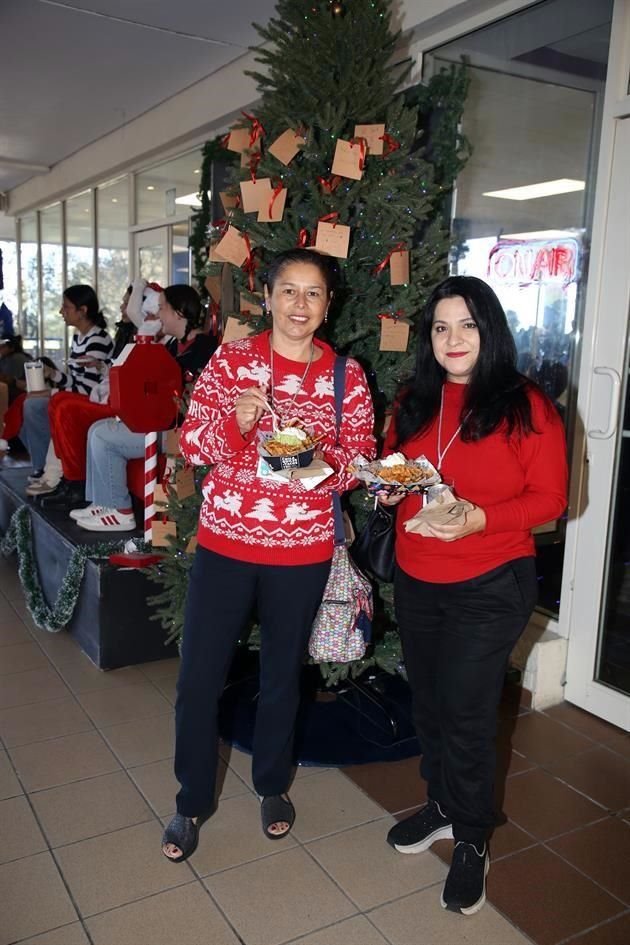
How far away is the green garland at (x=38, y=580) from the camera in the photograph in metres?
3.47

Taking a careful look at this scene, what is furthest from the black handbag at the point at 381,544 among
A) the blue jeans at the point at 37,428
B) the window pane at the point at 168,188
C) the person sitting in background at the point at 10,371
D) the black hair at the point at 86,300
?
the person sitting in background at the point at 10,371

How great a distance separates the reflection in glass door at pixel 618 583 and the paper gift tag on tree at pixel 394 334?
0.87 metres

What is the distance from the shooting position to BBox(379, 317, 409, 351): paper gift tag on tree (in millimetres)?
2641

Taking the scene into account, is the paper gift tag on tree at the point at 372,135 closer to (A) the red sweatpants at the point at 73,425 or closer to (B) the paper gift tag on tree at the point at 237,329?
(B) the paper gift tag on tree at the point at 237,329

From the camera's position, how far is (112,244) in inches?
343

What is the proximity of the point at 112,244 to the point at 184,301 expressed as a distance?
547 cm

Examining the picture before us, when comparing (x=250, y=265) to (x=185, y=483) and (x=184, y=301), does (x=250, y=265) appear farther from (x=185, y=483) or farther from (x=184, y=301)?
(x=184, y=301)

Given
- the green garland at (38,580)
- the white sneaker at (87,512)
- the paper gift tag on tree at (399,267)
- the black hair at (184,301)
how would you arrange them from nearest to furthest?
the paper gift tag on tree at (399,267), the green garland at (38,580), the black hair at (184,301), the white sneaker at (87,512)

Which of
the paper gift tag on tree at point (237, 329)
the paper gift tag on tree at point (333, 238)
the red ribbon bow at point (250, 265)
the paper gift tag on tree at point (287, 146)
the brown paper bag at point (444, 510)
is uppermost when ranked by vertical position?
the paper gift tag on tree at point (287, 146)

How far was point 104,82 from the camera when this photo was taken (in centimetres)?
587

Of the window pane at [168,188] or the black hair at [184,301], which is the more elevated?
the window pane at [168,188]

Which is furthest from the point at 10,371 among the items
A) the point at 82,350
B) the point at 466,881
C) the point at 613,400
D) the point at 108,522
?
the point at 466,881

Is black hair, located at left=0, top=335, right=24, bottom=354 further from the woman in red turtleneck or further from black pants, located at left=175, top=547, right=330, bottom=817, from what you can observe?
the woman in red turtleneck

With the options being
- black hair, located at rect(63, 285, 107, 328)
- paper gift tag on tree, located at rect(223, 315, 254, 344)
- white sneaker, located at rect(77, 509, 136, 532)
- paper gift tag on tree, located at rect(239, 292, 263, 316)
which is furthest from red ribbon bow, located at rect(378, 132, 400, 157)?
black hair, located at rect(63, 285, 107, 328)
